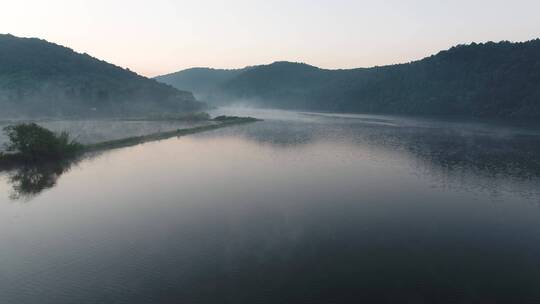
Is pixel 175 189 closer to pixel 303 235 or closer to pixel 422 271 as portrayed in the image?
pixel 303 235

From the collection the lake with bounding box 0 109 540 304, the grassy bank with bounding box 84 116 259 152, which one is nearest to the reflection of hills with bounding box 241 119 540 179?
the lake with bounding box 0 109 540 304

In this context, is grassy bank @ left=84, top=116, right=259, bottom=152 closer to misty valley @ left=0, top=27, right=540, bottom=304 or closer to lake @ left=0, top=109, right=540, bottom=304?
misty valley @ left=0, top=27, right=540, bottom=304

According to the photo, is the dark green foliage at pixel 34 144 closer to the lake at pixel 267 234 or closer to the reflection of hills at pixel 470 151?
the lake at pixel 267 234

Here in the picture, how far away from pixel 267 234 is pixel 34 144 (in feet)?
170

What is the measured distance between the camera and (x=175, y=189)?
1864 inches

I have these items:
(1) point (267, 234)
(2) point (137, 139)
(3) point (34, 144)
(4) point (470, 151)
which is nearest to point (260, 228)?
(1) point (267, 234)

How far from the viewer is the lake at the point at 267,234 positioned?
2350cm

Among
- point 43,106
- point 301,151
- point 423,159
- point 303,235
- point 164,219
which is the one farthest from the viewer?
point 43,106

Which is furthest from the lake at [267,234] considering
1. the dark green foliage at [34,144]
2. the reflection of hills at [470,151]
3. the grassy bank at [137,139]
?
the grassy bank at [137,139]

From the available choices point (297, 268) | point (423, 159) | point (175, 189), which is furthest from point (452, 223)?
point (423, 159)

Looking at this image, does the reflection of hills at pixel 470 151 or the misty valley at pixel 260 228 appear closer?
the misty valley at pixel 260 228

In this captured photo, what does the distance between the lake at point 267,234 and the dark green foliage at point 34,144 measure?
20.2 feet

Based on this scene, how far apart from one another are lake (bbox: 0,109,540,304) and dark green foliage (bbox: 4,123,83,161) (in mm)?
6169

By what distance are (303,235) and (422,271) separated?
34.5 ft
